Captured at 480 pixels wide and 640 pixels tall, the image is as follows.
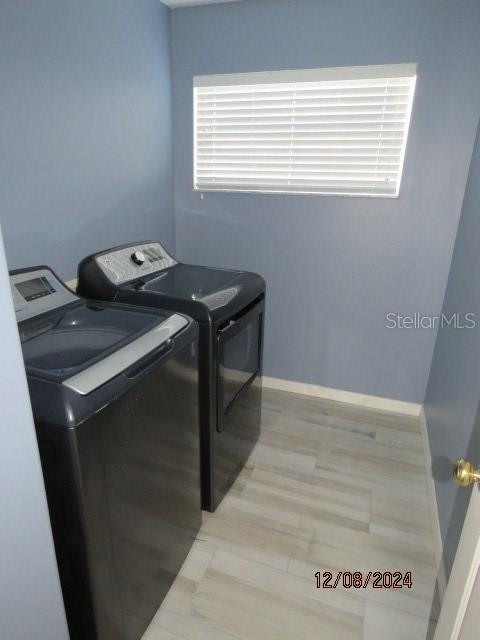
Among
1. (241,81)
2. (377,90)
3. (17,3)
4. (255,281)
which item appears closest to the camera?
(17,3)

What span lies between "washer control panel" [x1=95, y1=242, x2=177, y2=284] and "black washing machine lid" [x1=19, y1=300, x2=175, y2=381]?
268 mm

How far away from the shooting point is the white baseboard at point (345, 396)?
8.59ft

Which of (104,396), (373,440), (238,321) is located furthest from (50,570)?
(373,440)

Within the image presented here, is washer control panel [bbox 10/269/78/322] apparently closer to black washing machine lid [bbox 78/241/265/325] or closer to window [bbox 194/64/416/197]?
black washing machine lid [bbox 78/241/265/325]

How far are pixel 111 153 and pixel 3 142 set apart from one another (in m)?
0.63

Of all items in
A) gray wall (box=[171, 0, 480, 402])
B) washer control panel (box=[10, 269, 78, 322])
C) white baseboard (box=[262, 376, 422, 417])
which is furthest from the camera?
white baseboard (box=[262, 376, 422, 417])

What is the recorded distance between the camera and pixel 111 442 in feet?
3.41

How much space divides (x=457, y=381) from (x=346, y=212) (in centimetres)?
114

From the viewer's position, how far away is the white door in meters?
0.79

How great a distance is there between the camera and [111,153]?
2000 mm

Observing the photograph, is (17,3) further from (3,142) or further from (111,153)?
(111,153)

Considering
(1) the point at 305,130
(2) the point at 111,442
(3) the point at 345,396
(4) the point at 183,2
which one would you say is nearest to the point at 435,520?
(3) the point at 345,396

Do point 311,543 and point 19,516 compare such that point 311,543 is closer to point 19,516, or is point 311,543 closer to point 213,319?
point 213,319
